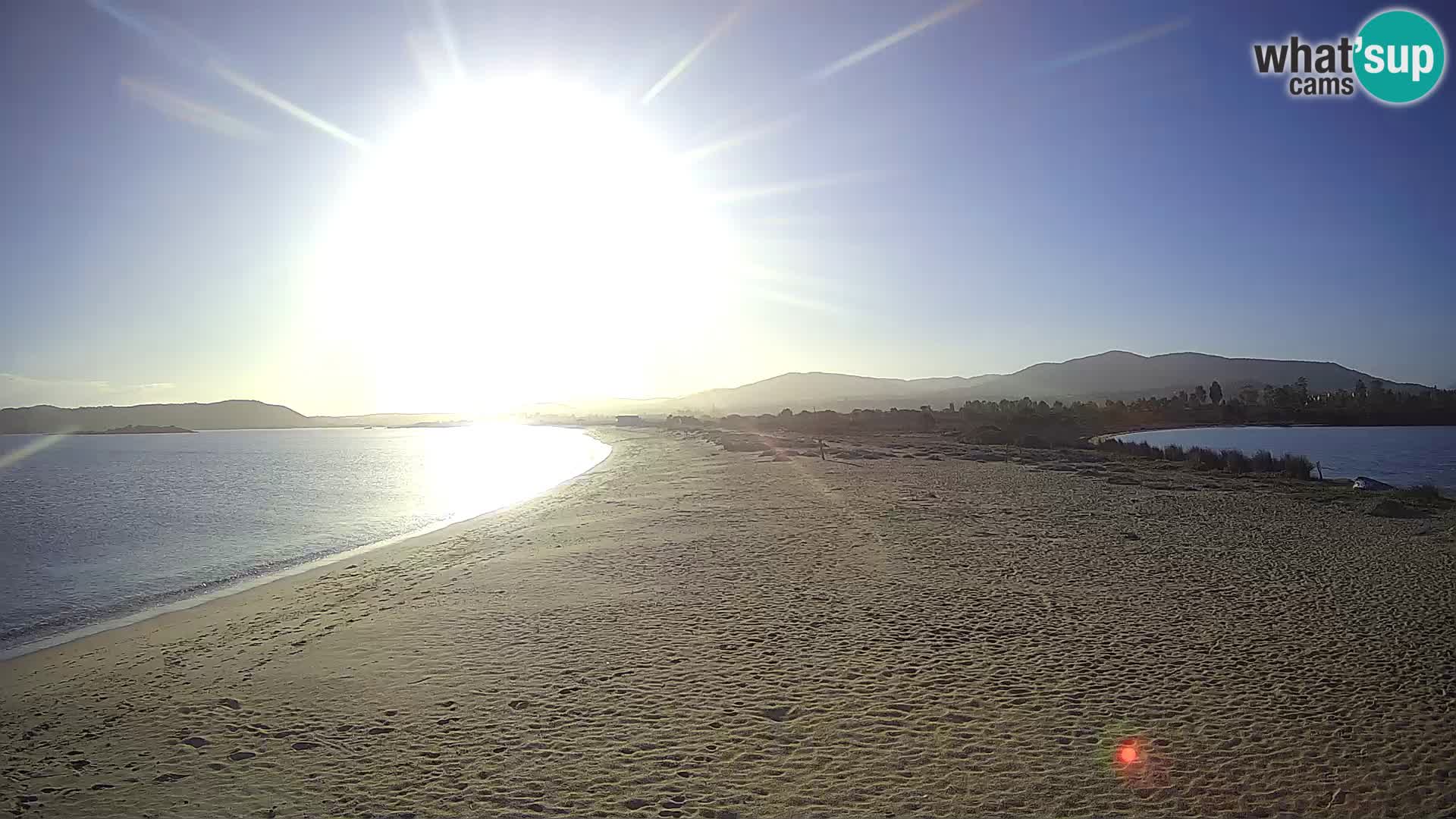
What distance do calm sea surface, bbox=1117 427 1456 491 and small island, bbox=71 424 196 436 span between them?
212 m

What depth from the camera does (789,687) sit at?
23.9ft

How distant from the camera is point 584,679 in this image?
7715 mm

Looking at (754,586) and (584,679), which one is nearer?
(584,679)

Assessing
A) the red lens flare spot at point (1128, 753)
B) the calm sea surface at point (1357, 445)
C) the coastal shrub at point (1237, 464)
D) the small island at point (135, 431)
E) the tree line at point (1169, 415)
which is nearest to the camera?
the red lens flare spot at point (1128, 753)

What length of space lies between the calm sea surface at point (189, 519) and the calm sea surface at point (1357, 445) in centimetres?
3499

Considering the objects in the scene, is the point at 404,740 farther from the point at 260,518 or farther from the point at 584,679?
the point at 260,518

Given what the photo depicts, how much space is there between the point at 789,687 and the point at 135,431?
8991 inches

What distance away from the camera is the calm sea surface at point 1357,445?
31.4 meters

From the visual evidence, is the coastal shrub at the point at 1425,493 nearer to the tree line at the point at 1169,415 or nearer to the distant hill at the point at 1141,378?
the tree line at the point at 1169,415

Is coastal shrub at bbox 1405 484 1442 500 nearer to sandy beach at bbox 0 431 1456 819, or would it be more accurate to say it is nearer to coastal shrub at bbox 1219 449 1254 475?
sandy beach at bbox 0 431 1456 819

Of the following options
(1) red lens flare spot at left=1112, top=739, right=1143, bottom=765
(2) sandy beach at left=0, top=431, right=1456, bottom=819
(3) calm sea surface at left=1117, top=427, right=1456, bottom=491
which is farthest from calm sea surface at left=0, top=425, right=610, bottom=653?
(3) calm sea surface at left=1117, top=427, right=1456, bottom=491

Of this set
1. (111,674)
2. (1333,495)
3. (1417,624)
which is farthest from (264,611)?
(1333,495)

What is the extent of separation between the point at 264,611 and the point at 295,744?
653cm

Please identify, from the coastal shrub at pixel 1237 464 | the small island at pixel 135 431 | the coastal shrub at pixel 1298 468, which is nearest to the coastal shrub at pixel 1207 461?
the coastal shrub at pixel 1237 464
